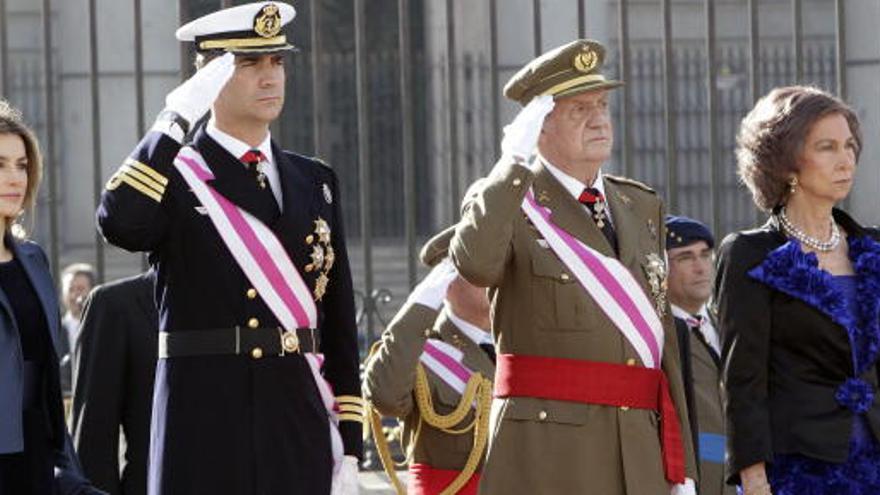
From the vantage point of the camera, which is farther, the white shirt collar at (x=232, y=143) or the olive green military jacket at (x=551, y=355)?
the white shirt collar at (x=232, y=143)

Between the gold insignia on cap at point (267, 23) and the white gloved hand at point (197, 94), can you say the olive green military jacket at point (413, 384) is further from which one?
the white gloved hand at point (197, 94)

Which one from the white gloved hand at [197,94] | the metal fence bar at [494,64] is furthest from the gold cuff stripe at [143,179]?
the metal fence bar at [494,64]

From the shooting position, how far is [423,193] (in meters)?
15.4

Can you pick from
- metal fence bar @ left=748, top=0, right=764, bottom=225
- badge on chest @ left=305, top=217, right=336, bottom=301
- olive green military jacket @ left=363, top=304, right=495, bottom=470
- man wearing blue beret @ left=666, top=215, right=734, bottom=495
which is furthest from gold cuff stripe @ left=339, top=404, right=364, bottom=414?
metal fence bar @ left=748, top=0, right=764, bottom=225

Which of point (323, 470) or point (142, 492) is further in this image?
point (142, 492)

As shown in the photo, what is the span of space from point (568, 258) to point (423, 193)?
881 centimetres

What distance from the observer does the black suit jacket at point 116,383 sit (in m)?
7.38

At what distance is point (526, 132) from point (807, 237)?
84cm

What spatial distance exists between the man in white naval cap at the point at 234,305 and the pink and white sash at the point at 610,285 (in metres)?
0.57

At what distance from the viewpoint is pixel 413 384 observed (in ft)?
26.2

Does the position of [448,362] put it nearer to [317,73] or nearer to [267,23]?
[317,73]

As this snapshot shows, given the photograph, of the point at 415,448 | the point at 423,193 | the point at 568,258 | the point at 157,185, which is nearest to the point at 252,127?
the point at 157,185

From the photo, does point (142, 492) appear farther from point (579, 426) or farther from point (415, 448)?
point (579, 426)

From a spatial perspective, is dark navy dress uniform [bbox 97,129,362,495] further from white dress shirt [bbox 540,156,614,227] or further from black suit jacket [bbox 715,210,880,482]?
black suit jacket [bbox 715,210,880,482]
